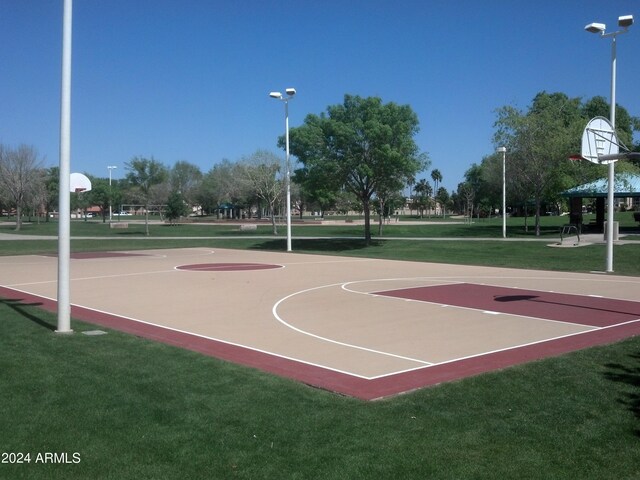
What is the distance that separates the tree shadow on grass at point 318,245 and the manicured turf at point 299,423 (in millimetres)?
28479

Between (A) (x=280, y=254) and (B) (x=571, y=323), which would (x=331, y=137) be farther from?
(B) (x=571, y=323)

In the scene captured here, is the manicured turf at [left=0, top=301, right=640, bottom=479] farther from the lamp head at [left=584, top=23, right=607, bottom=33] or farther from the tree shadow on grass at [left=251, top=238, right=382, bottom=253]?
the tree shadow on grass at [left=251, top=238, right=382, bottom=253]

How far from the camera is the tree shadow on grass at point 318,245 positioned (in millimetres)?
38506

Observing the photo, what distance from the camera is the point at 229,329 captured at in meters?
12.6

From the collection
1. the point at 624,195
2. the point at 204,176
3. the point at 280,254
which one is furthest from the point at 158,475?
the point at 204,176

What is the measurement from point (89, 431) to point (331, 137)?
31299mm

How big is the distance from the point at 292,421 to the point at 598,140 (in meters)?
11.0

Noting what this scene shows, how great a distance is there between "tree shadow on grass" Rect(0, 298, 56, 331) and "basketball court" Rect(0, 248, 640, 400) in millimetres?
438

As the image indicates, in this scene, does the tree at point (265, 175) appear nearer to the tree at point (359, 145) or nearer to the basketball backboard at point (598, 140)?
the tree at point (359, 145)

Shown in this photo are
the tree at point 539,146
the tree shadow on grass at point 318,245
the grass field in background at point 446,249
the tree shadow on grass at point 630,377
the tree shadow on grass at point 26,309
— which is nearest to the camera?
the tree shadow on grass at point 630,377

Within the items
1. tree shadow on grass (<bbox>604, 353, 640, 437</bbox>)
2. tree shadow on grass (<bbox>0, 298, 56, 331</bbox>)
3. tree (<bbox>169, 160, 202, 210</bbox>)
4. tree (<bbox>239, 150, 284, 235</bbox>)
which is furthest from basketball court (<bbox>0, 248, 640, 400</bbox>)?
tree (<bbox>169, 160, 202, 210</bbox>)

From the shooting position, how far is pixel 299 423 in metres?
6.71

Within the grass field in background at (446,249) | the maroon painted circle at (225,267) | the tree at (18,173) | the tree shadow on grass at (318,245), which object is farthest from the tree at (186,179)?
A: the maroon painted circle at (225,267)

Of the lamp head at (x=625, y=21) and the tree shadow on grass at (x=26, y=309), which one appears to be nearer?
the tree shadow on grass at (x=26, y=309)
